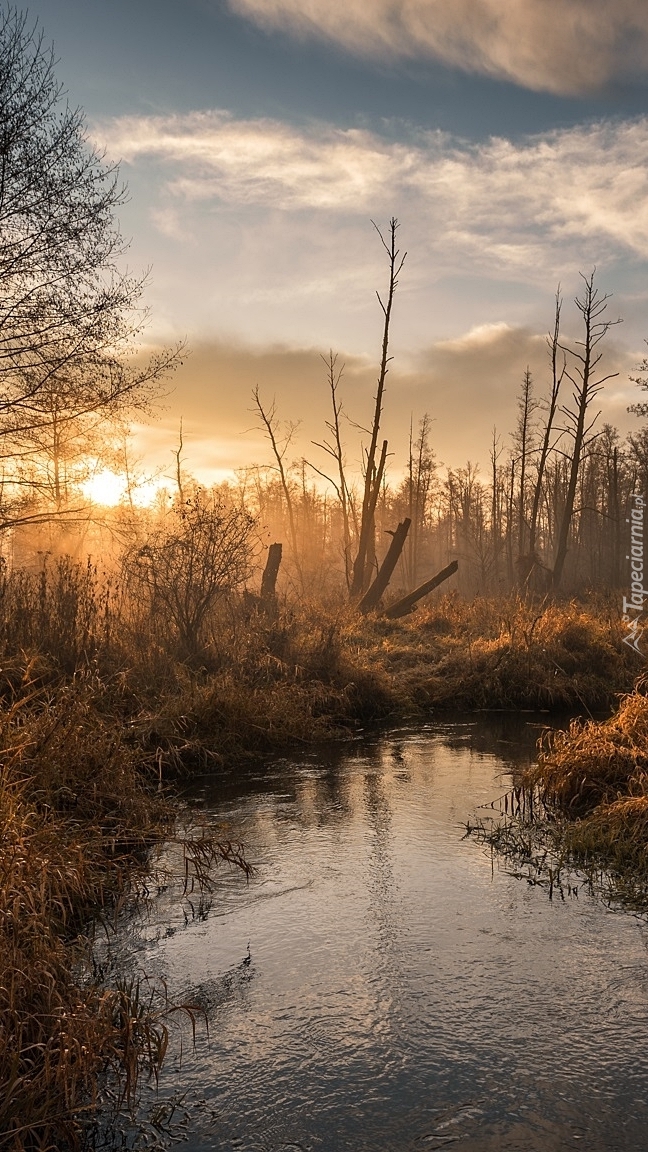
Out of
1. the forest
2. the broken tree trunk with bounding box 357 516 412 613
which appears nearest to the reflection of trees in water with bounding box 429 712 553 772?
the forest

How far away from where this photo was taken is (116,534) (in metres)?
14.9

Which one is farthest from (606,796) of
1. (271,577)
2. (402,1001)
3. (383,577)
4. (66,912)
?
(383,577)

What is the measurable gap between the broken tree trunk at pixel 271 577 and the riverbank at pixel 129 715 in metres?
0.75

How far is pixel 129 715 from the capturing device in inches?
388

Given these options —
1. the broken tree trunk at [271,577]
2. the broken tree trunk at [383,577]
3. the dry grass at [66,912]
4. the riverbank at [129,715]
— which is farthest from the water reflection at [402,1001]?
the broken tree trunk at [383,577]

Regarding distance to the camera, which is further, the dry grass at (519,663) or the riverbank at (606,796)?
the dry grass at (519,663)

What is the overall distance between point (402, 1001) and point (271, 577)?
46.4ft

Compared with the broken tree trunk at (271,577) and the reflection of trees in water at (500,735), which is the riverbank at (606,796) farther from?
the broken tree trunk at (271,577)

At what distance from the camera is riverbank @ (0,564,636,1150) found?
3.63m

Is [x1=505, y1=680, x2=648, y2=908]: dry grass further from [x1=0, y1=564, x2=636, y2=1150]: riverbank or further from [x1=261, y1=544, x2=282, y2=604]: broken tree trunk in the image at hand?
[x1=261, y1=544, x2=282, y2=604]: broken tree trunk

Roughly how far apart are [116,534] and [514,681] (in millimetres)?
7729

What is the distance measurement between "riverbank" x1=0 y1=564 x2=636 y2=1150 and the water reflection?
1.53 ft

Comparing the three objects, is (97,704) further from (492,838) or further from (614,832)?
(614,832)

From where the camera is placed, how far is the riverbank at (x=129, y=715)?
143 inches
